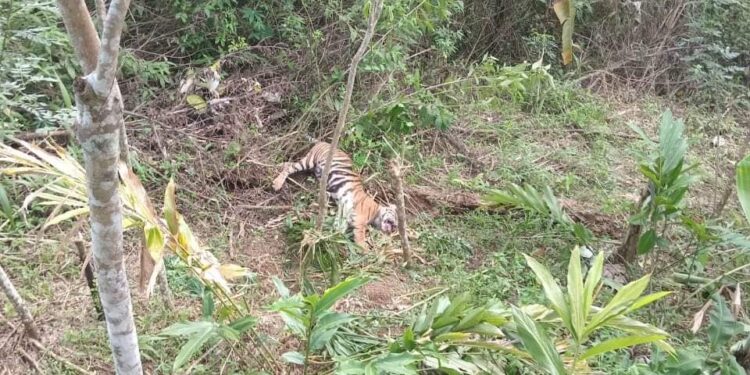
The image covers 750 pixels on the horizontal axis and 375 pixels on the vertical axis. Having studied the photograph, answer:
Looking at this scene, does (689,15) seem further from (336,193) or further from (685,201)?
(336,193)

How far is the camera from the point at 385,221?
11.9 feet

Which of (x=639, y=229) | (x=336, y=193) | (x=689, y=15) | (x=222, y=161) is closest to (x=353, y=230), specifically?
(x=336, y=193)

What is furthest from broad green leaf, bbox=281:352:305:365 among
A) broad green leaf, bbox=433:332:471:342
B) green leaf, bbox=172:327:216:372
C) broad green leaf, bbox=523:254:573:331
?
broad green leaf, bbox=523:254:573:331

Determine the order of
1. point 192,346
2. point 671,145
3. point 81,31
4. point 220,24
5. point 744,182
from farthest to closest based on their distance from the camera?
point 220,24, point 671,145, point 744,182, point 192,346, point 81,31

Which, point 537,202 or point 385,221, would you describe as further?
point 385,221

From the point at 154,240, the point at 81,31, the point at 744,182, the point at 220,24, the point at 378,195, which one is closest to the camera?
the point at 81,31

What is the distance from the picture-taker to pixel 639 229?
10.3ft

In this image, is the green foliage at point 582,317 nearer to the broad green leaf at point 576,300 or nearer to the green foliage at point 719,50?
the broad green leaf at point 576,300

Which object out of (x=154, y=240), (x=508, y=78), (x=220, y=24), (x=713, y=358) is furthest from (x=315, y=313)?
(x=220, y=24)

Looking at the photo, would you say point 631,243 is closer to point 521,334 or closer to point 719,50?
point 521,334

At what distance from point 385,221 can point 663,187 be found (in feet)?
4.84

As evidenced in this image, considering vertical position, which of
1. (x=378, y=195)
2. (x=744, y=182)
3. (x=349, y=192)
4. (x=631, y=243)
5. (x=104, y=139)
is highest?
(x=104, y=139)

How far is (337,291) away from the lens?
1.80 metres

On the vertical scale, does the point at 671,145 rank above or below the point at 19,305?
above
